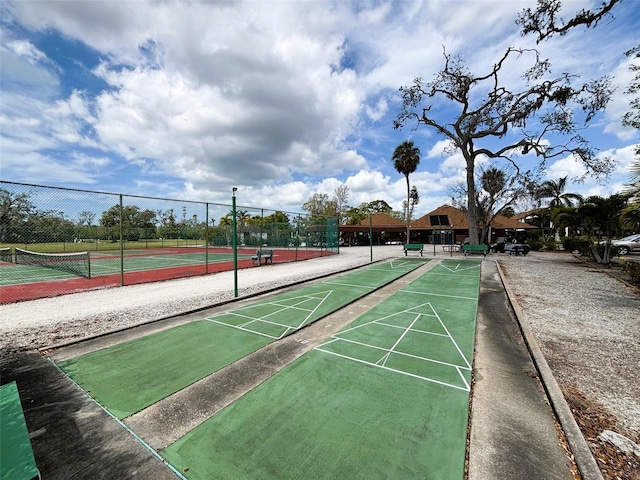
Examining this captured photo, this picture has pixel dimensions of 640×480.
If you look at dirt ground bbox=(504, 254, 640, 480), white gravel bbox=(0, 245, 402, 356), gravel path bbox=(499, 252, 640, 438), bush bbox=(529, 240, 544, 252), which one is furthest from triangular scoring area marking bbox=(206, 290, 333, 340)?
bush bbox=(529, 240, 544, 252)

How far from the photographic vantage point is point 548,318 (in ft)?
21.8

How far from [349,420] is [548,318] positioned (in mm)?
6492

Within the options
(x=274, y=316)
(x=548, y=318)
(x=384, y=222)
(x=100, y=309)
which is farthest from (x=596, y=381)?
(x=384, y=222)

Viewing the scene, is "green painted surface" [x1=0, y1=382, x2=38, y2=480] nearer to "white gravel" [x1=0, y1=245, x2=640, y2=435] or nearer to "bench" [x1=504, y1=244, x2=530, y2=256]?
"white gravel" [x1=0, y1=245, x2=640, y2=435]

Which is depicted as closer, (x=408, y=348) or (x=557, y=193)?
(x=408, y=348)

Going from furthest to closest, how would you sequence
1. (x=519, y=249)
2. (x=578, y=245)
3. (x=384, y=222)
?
(x=384, y=222) → (x=578, y=245) → (x=519, y=249)

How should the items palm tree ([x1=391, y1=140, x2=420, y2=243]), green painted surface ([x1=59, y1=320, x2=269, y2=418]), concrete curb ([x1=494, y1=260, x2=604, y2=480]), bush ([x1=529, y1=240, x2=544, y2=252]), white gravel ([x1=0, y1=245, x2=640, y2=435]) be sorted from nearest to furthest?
1. concrete curb ([x1=494, y1=260, x2=604, y2=480])
2. green painted surface ([x1=59, y1=320, x2=269, y2=418])
3. white gravel ([x1=0, y1=245, x2=640, y2=435])
4. bush ([x1=529, y1=240, x2=544, y2=252])
5. palm tree ([x1=391, y1=140, x2=420, y2=243])

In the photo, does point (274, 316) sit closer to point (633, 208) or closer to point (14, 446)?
point (14, 446)

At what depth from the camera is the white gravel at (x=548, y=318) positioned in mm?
3928

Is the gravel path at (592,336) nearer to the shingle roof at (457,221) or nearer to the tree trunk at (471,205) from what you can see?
the tree trunk at (471,205)

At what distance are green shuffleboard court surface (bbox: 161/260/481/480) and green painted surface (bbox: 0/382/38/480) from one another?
0.98 m

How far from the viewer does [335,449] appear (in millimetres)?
2584

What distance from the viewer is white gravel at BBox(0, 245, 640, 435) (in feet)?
12.9

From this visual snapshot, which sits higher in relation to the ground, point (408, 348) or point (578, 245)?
point (578, 245)
